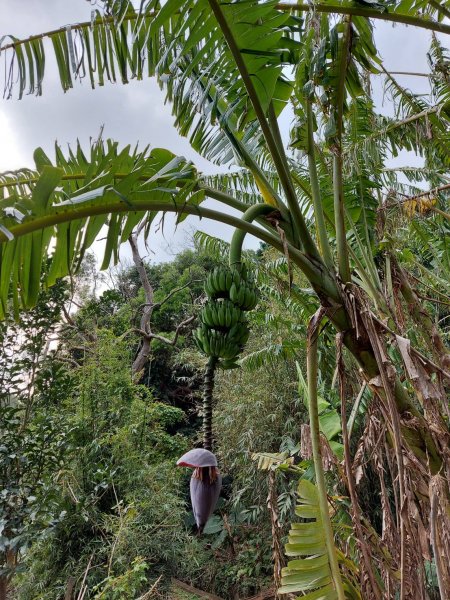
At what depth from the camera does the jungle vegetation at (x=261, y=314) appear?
823 millimetres

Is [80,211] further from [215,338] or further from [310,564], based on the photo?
[310,564]

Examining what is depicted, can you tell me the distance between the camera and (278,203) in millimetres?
949

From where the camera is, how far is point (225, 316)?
770 millimetres

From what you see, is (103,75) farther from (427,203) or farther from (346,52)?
(427,203)

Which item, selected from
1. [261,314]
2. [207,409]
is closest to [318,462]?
[207,409]

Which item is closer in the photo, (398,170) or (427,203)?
(427,203)

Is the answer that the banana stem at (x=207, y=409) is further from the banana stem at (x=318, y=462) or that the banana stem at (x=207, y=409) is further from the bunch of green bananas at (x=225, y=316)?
the banana stem at (x=318, y=462)

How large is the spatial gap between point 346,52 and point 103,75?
0.70 meters

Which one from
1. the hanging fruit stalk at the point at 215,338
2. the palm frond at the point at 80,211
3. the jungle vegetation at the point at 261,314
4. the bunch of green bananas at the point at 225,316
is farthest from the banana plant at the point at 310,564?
the palm frond at the point at 80,211

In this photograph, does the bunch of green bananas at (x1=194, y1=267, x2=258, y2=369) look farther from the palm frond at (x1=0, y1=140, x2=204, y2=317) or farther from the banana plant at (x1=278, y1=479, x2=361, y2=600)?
the banana plant at (x1=278, y1=479, x2=361, y2=600)

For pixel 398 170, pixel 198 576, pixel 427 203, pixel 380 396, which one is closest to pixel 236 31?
pixel 380 396

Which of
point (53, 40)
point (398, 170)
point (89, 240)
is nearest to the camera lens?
point (89, 240)

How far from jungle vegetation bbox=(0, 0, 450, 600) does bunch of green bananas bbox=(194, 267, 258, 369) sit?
32mm

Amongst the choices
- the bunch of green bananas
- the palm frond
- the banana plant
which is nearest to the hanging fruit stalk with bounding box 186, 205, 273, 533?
the bunch of green bananas
